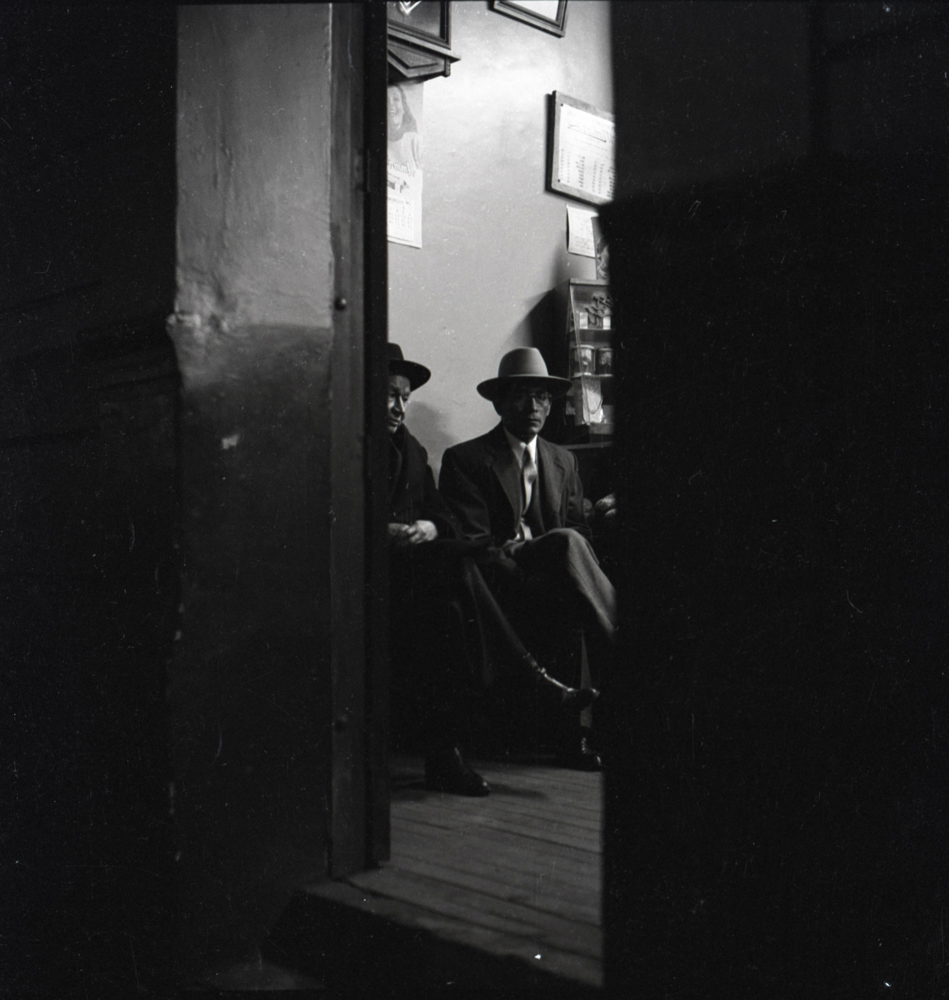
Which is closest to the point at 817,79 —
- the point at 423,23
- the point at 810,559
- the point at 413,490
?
the point at 810,559

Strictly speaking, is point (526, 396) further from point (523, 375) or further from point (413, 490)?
point (413, 490)

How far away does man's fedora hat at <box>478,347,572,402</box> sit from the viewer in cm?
409

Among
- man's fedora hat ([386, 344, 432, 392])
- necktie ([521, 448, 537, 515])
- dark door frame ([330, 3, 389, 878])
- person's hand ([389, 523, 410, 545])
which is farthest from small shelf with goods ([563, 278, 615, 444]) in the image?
dark door frame ([330, 3, 389, 878])

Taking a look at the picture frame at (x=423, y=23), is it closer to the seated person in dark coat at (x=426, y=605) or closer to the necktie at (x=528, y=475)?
the seated person in dark coat at (x=426, y=605)

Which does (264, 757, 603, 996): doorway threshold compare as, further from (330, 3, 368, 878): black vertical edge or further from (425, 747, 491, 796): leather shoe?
(425, 747, 491, 796): leather shoe

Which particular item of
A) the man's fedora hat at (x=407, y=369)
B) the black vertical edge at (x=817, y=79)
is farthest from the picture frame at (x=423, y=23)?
the black vertical edge at (x=817, y=79)

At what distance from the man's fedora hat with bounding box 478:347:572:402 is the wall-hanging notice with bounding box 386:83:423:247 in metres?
0.65

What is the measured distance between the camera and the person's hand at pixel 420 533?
3.63 metres

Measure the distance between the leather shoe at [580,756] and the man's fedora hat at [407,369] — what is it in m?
1.54

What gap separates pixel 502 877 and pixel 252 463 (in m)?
1.08

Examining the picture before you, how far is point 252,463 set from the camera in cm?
210

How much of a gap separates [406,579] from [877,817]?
2287 mm

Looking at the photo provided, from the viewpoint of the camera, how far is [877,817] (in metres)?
1.36

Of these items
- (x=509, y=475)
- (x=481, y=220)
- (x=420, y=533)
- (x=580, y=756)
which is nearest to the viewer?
(x=580, y=756)
